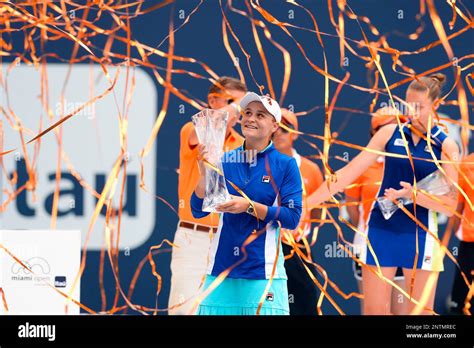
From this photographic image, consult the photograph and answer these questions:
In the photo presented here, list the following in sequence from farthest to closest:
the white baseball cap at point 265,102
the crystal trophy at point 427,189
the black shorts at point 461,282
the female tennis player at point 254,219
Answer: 1. the black shorts at point 461,282
2. the crystal trophy at point 427,189
3. the white baseball cap at point 265,102
4. the female tennis player at point 254,219

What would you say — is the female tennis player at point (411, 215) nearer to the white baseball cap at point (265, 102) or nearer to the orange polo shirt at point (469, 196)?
the orange polo shirt at point (469, 196)

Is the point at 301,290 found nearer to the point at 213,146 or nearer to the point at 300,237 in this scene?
the point at 300,237

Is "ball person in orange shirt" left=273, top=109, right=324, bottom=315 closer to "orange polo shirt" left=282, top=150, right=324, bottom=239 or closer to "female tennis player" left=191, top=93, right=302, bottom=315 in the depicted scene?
"orange polo shirt" left=282, top=150, right=324, bottom=239

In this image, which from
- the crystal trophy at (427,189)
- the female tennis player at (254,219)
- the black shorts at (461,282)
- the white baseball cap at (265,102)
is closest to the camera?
the female tennis player at (254,219)

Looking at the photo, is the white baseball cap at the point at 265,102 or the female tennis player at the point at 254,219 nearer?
the female tennis player at the point at 254,219

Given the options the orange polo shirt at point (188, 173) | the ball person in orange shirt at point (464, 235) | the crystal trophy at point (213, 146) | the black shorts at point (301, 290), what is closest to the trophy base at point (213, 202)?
the crystal trophy at point (213, 146)

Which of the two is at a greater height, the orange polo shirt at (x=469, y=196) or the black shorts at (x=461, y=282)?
the orange polo shirt at (x=469, y=196)

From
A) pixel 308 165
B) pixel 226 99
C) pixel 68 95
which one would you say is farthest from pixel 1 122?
pixel 308 165

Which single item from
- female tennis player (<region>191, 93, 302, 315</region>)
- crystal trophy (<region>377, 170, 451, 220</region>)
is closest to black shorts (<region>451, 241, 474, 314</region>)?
crystal trophy (<region>377, 170, 451, 220</region>)

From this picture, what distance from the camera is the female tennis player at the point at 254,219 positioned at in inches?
163

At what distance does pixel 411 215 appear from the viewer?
465 cm

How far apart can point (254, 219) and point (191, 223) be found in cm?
64

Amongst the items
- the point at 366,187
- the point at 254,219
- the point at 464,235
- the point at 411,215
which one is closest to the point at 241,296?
→ the point at 254,219
